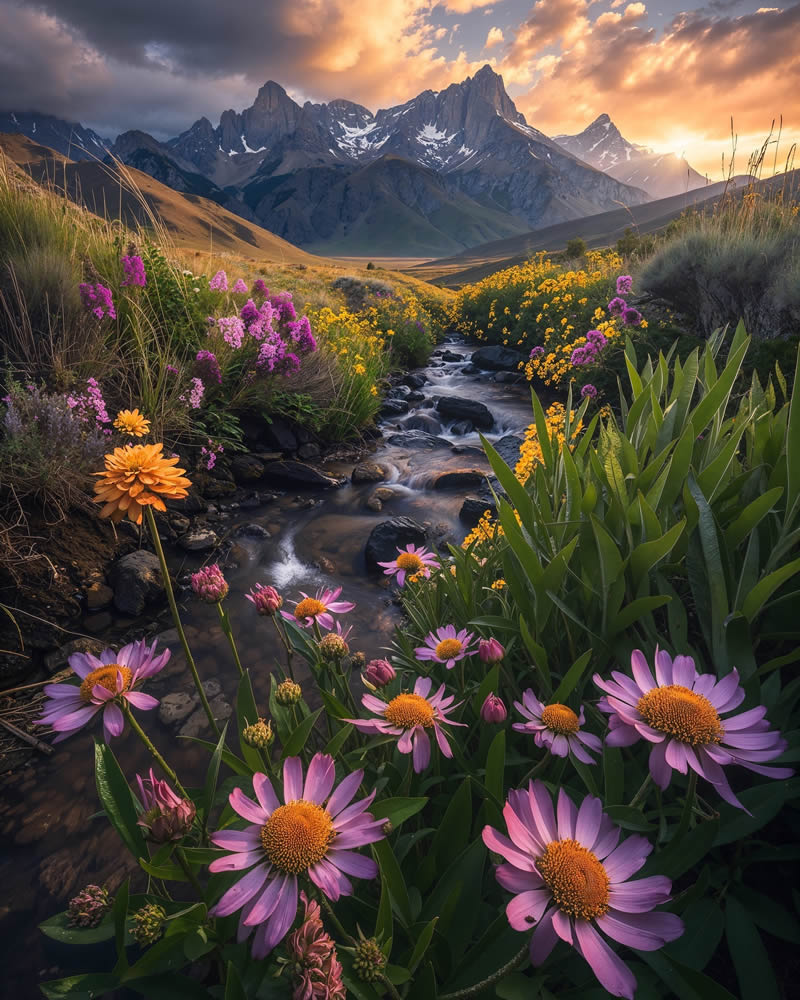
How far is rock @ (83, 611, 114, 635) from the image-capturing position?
320cm

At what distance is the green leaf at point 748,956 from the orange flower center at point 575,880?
441mm

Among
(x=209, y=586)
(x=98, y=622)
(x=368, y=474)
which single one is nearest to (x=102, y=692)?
(x=209, y=586)

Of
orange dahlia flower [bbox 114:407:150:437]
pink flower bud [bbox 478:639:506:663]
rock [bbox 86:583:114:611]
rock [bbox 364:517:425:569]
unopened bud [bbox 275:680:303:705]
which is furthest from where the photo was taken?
rock [bbox 364:517:425:569]

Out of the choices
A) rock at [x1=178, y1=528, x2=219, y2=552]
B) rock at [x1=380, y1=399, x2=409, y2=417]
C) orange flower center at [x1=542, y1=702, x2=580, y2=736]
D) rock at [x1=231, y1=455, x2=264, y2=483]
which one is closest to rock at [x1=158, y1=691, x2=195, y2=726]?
rock at [x1=178, y1=528, x2=219, y2=552]

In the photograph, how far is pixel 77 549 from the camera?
3484 millimetres

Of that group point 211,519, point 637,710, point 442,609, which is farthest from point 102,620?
point 637,710

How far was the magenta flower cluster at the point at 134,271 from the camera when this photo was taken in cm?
439

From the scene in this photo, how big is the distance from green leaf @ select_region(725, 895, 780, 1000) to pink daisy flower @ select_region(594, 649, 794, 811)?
1.10 feet

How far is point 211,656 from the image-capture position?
320 centimetres

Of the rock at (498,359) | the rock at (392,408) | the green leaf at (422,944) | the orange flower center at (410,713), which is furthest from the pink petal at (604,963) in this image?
the rock at (498,359)

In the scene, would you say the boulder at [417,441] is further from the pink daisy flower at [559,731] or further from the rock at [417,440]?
the pink daisy flower at [559,731]

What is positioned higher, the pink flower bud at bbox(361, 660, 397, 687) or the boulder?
the pink flower bud at bbox(361, 660, 397, 687)

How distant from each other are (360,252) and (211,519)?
20052 cm

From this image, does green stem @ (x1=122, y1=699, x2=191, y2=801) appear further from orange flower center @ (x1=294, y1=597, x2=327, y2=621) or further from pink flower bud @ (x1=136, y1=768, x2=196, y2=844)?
orange flower center @ (x1=294, y1=597, x2=327, y2=621)
